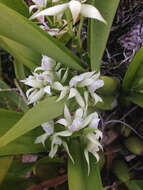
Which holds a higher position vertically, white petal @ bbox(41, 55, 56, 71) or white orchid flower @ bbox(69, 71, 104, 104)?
white petal @ bbox(41, 55, 56, 71)

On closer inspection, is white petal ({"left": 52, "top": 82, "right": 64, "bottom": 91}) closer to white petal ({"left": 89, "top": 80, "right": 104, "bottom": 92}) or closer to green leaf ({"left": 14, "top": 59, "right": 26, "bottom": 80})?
white petal ({"left": 89, "top": 80, "right": 104, "bottom": 92})

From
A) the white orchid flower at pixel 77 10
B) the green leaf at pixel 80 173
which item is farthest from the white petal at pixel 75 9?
the green leaf at pixel 80 173

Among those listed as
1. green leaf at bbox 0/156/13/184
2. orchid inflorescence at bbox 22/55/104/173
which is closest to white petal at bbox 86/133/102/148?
orchid inflorescence at bbox 22/55/104/173

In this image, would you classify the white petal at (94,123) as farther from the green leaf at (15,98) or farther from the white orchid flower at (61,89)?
the green leaf at (15,98)

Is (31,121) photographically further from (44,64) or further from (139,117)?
(139,117)

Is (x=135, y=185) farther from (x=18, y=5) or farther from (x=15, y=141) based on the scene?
(x=18, y=5)
